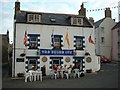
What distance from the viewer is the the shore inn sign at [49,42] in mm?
23625

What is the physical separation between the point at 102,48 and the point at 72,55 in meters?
23.9

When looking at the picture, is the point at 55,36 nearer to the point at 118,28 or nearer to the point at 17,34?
the point at 17,34

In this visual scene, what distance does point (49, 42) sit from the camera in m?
24.5

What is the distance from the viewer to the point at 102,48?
47.7 metres

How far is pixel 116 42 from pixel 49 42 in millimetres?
24658

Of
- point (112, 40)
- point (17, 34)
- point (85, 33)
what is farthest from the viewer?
point (112, 40)

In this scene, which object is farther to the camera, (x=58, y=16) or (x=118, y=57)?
(x=118, y=57)

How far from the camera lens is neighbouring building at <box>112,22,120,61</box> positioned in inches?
1750

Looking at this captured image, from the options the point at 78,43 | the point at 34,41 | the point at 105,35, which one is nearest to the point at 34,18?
the point at 34,41

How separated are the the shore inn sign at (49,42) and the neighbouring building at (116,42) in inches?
760

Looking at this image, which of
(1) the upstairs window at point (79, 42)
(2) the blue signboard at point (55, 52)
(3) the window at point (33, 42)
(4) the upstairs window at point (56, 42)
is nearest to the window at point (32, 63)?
(2) the blue signboard at point (55, 52)

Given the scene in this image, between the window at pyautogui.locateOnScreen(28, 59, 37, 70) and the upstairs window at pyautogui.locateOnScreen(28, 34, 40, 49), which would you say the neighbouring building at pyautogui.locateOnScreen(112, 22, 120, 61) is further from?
the window at pyautogui.locateOnScreen(28, 59, 37, 70)

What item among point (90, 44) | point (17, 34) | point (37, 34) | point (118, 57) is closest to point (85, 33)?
point (90, 44)

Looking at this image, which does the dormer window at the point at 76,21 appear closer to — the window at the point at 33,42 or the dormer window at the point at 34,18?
the dormer window at the point at 34,18
